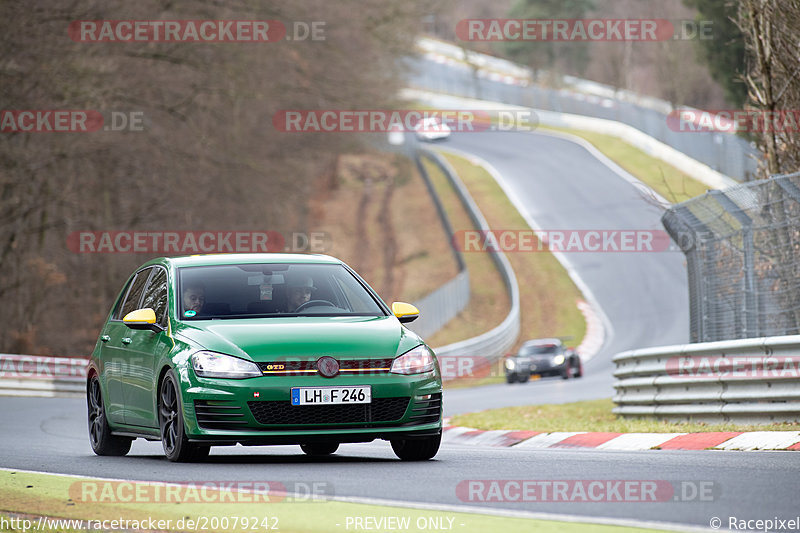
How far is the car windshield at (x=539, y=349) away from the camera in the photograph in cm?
3559

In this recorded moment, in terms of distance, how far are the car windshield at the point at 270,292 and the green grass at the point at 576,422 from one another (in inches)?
150

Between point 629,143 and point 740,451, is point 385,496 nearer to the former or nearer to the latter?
point 740,451

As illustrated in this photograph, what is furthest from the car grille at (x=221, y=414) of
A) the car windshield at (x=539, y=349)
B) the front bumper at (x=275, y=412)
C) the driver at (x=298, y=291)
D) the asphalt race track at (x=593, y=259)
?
the car windshield at (x=539, y=349)

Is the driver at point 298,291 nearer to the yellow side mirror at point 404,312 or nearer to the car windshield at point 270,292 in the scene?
the car windshield at point 270,292

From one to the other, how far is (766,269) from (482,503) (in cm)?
767

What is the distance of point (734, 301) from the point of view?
15156 mm

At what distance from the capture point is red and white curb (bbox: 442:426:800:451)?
11.1 metres

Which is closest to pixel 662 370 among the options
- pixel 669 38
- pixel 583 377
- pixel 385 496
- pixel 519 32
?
pixel 385 496

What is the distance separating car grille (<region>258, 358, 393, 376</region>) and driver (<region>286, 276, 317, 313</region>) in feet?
3.80

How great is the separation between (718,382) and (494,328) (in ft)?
112

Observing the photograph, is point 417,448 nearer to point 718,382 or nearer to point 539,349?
point 718,382

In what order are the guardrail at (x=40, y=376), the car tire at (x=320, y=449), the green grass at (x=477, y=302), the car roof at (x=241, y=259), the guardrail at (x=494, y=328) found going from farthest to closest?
1. the green grass at (x=477, y=302)
2. the guardrail at (x=494, y=328)
3. the guardrail at (x=40, y=376)
4. the car tire at (x=320, y=449)
5. the car roof at (x=241, y=259)

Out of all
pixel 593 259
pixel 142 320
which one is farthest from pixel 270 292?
pixel 593 259

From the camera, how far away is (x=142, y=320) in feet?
34.9
